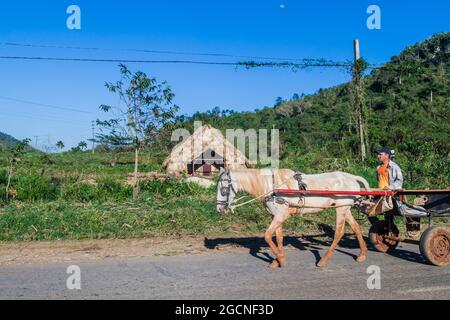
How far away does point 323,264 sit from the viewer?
24.9 feet

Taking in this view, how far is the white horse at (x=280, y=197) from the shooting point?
7.49m

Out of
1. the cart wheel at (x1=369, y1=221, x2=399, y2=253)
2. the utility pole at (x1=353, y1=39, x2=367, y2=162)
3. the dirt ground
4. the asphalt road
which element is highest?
the utility pole at (x1=353, y1=39, x2=367, y2=162)

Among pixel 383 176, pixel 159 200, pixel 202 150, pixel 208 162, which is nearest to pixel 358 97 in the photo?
pixel 202 150

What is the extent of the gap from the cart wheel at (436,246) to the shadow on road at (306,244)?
41 centimetres

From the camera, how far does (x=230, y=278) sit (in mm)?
6750

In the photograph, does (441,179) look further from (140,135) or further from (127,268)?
(127,268)

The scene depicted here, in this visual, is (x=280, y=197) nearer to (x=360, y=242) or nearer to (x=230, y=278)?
(x=230, y=278)

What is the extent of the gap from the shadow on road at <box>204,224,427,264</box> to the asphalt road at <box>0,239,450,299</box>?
0.09 m

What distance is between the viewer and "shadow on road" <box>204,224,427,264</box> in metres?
8.54

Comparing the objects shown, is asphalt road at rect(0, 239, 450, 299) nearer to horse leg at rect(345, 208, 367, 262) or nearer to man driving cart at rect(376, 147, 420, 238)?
horse leg at rect(345, 208, 367, 262)

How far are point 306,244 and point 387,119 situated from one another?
26.8 metres

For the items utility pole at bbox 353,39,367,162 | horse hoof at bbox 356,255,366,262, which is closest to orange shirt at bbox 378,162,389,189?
horse hoof at bbox 356,255,366,262
